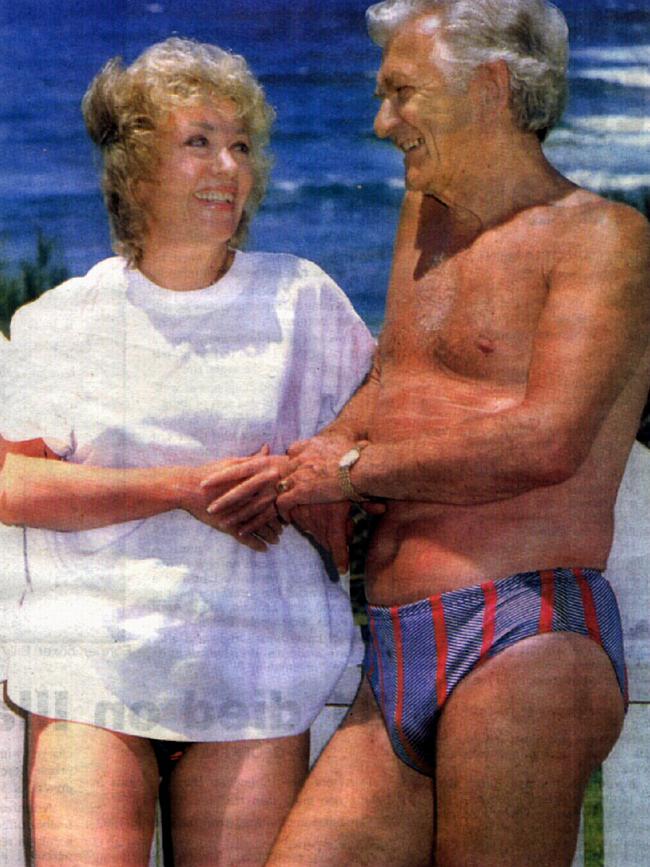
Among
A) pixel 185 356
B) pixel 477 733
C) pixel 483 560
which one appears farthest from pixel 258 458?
pixel 477 733

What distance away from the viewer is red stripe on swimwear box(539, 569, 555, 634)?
1808 mm

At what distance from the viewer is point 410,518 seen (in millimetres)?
1914

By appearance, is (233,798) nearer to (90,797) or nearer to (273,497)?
(90,797)

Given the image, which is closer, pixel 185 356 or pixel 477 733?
pixel 477 733

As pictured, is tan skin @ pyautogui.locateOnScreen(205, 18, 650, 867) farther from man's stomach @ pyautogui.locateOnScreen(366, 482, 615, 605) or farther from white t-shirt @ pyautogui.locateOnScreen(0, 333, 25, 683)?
white t-shirt @ pyautogui.locateOnScreen(0, 333, 25, 683)

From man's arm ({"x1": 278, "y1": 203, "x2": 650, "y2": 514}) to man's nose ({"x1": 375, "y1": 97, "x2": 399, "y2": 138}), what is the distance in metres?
0.32

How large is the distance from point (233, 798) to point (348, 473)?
0.49 m

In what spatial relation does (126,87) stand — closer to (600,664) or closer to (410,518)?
(410,518)

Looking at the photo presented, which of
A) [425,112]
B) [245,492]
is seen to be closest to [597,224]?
[425,112]

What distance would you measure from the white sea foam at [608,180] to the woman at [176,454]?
396mm

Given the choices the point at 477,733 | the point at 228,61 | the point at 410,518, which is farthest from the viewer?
the point at 228,61

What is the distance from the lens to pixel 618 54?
2047 millimetres

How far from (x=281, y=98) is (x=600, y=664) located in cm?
95

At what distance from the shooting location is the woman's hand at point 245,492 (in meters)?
1.99
